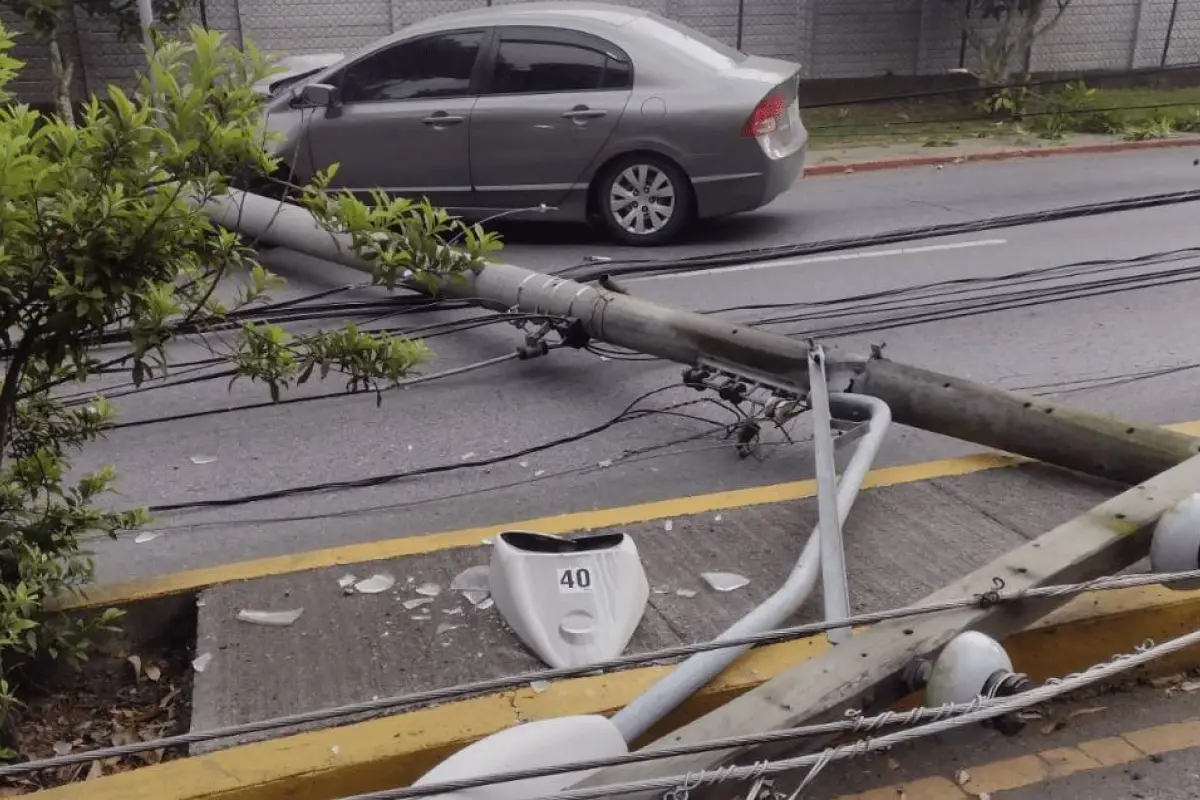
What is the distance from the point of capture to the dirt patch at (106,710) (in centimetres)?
337

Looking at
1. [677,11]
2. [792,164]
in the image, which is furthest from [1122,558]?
[677,11]

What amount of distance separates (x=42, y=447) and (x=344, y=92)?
22.5 feet

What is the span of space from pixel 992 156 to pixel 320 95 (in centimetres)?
849

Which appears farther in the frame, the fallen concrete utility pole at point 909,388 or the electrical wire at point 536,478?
the electrical wire at point 536,478

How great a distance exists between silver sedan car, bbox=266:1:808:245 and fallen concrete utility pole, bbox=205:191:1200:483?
135 inches

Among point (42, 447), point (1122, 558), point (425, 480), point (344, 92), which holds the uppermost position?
point (344, 92)

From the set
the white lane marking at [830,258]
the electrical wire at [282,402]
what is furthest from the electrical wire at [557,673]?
the white lane marking at [830,258]

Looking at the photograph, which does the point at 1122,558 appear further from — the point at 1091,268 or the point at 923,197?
the point at 923,197

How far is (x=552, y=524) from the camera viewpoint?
4523mm

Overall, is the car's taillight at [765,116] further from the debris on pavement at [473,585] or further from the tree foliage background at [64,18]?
the tree foliage background at [64,18]

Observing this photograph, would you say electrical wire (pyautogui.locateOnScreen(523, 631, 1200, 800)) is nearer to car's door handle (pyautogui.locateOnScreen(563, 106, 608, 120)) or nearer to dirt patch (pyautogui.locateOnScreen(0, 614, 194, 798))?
dirt patch (pyautogui.locateOnScreen(0, 614, 194, 798))

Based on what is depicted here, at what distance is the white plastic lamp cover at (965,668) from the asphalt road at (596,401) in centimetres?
A: 245

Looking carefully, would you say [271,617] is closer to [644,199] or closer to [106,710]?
[106,710]

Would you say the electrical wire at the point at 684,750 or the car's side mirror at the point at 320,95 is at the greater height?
the car's side mirror at the point at 320,95
